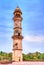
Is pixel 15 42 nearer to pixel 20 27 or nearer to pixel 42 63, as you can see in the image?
pixel 20 27

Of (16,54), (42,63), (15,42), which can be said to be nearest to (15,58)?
(16,54)

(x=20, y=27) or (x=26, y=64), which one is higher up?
(x=20, y=27)

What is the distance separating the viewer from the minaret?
84.0ft

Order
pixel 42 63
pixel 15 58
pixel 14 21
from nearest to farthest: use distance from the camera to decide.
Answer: pixel 42 63 → pixel 15 58 → pixel 14 21

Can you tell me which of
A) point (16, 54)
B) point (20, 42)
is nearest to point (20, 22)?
point (20, 42)

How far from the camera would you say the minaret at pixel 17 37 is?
25609 mm

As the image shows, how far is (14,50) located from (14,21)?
13.4ft

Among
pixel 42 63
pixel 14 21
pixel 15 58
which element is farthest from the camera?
pixel 14 21


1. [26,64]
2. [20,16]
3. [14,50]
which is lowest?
[26,64]

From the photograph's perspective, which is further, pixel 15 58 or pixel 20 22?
pixel 20 22

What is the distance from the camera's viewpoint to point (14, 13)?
2778cm

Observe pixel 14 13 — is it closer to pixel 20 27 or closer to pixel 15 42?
pixel 20 27

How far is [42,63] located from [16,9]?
1157 centimetres

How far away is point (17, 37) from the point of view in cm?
2619
